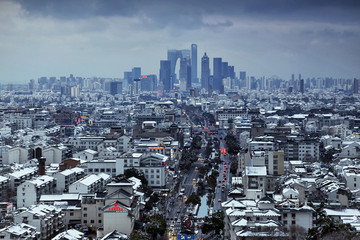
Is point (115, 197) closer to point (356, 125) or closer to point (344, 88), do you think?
point (356, 125)

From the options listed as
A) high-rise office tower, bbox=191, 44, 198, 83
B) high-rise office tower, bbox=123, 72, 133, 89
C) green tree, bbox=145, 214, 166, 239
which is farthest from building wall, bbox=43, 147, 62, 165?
high-rise office tower, bbox=191, 44, 198, 83

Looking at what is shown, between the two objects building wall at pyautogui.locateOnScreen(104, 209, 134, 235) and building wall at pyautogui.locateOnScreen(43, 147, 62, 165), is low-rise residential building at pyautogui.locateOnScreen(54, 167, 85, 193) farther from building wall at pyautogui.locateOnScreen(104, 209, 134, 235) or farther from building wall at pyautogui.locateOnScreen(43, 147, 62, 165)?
building wall at pyautogui.locateOnScreen(104, 209, 134, 235)

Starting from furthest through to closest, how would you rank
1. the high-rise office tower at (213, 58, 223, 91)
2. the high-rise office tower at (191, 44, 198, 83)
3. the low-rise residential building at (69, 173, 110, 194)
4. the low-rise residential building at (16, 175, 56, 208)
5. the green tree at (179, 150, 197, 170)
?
A: 1. the high-rise office tower at (191, 44, 198, 83)
2. the high-rise office tower at (213, 58, 223, 91)
3. the green tree at (179, 150, 197, 170)
4. the low-rise residential building at (69, 173, 110, 194)
5. the low-rise residential building at (16, 175, 56, 208)

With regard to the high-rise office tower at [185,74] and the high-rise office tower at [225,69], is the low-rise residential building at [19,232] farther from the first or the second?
the high-rise office tower at [225,69]

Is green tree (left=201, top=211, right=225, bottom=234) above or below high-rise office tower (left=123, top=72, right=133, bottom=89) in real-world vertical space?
below

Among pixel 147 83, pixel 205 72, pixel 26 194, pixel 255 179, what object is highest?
pixel 205 72

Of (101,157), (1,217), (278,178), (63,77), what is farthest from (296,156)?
(63,77)

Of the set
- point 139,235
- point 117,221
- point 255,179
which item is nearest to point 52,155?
point 255,179

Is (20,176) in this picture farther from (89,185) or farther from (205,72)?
(205,72)
